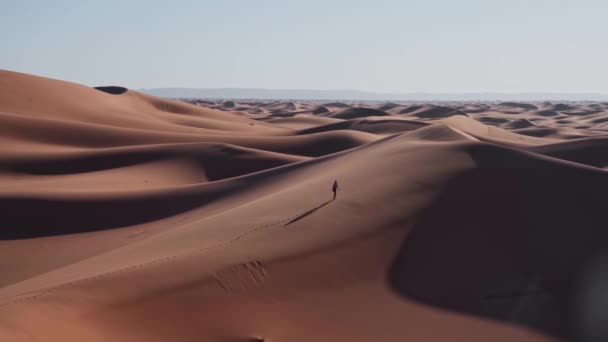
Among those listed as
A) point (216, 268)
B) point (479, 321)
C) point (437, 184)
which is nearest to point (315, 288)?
point (216, 268)

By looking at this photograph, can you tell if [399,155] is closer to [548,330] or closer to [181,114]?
[548,330]

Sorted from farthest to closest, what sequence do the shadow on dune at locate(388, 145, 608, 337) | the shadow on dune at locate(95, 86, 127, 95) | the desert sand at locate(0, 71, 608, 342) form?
the shadow on dune at locate(95, 86, 127, 95) → the shadow on dune at locate(388, 145, 608, 337) → the desert sand at locate(0, 71, 608, 342)

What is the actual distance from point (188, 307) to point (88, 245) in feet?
24.0

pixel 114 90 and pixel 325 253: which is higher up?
pixel 325 253

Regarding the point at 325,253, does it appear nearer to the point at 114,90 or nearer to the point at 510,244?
the point at 510,244

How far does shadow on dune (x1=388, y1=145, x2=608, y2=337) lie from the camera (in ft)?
25.4

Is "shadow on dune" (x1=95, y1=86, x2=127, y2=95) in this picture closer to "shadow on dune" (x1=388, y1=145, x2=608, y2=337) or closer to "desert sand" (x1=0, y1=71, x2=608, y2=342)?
"desert sand" (x1=0, y1=71, x2=608, y2=342)

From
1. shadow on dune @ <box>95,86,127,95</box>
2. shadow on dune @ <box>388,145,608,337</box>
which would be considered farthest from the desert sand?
shadow on dune @ <box>95,86,127,95</box>

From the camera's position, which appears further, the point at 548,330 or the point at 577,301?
the point at 577,301

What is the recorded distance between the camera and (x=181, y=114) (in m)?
53.7

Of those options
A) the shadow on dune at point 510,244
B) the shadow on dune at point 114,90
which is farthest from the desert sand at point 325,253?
the shadow on dune at point 114,90

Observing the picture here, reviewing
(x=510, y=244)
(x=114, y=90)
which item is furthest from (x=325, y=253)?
(x=114, y=90)

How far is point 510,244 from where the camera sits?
919cm

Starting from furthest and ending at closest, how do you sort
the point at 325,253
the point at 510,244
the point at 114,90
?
1. the point at 114,90
2. the point at 510,244
3. the point at 325,253
